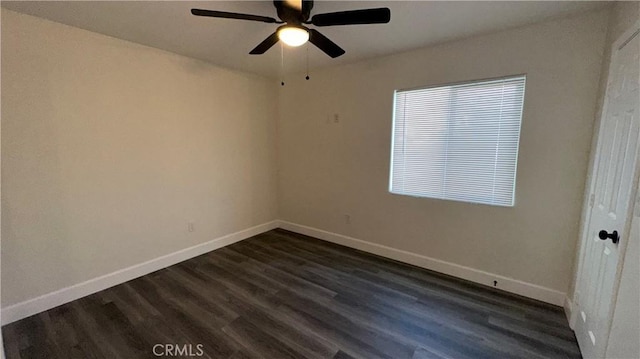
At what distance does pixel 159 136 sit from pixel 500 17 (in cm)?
347

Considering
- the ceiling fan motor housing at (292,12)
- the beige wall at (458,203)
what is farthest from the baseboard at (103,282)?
the ceiling fan motor housing at (292,12)

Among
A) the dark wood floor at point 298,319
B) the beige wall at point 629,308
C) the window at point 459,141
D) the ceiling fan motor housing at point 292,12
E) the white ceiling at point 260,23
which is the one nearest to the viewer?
the beige wall at point 629,308

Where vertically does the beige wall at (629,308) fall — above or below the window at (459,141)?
below

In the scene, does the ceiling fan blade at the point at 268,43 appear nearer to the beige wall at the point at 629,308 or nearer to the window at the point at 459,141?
the window at the point at 459,141

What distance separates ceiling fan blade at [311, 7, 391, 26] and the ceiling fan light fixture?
0.36 ft

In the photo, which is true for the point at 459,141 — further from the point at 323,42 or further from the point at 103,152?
the point at 103,152

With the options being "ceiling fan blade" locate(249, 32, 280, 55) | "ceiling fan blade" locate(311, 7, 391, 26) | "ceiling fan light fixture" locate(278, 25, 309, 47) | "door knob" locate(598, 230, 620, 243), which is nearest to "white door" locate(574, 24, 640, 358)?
"door knob" locate(598, 230, 620, 243)

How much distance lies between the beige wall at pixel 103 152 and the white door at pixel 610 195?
12.0ft

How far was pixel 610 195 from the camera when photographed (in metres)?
1.56

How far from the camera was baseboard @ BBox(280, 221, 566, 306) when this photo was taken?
230 centimetres

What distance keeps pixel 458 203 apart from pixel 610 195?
47.5 inches

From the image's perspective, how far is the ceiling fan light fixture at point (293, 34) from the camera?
1726 millimetres

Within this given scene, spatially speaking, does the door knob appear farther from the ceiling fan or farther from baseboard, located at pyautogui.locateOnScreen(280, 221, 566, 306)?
the ceiling fan

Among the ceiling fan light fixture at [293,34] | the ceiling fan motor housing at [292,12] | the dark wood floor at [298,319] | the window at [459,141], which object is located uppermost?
the ceiling fan motor housing at [292,12]
